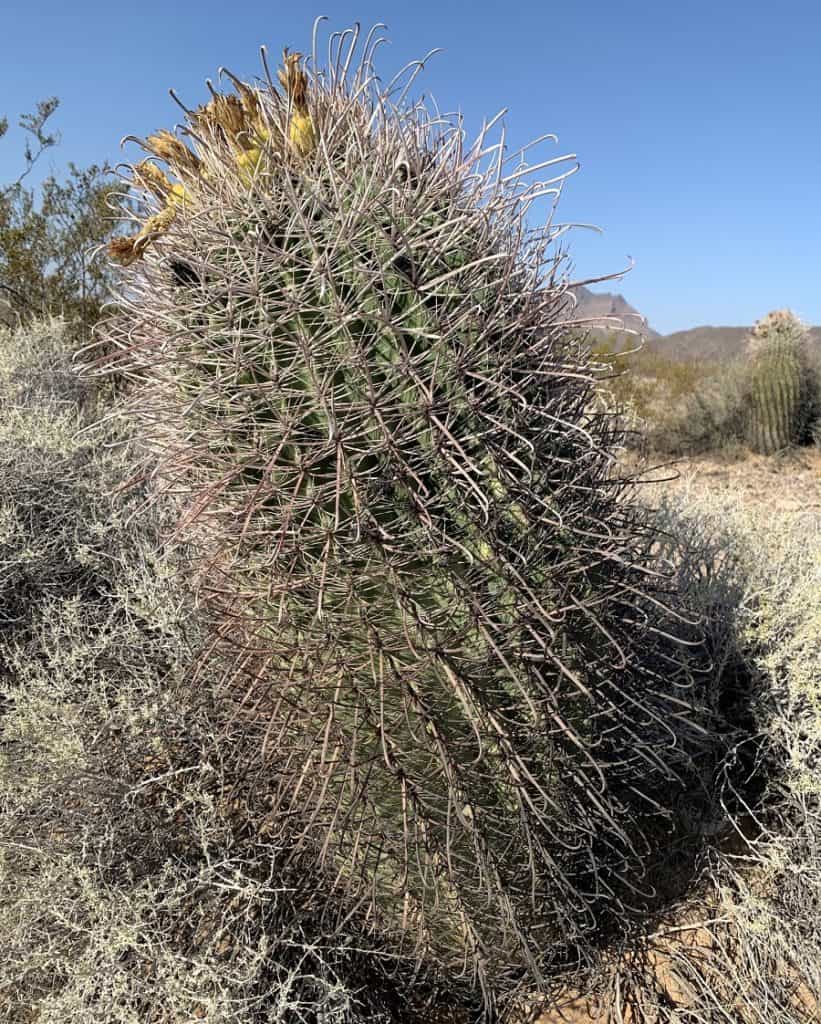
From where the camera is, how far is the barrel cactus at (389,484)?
1.57m

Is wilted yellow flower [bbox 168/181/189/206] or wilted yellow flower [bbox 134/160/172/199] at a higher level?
wilted yellow flower [bbox 134/160/172/199]

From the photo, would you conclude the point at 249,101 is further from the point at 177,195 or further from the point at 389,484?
the point at 389,484

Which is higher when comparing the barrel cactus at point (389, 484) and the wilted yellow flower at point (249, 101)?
the wilted yellow flower at point (249, 101)

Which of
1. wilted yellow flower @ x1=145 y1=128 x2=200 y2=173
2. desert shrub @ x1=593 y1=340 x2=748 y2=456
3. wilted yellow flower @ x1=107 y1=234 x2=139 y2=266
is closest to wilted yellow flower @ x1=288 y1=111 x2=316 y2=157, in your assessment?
wilted yellow flower @ x1=145 y1=128 x2=200 y2=173

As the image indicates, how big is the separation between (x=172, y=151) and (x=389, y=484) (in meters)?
0.91

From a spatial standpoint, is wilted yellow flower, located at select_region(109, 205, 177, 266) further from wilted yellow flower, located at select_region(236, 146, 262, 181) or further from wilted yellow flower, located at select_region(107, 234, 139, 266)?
wilted yellow flower, located at select_region(236, 146, 262, 181)

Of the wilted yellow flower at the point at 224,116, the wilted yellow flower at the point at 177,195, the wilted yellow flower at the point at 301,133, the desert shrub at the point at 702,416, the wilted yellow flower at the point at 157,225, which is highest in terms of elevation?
the wilted yellow flower at the point at 224,116


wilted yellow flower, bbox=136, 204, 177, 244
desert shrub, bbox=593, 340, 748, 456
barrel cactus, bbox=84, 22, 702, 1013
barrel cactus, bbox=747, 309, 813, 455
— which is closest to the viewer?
barrel cactus, bbox=84, 22, 702, 1013

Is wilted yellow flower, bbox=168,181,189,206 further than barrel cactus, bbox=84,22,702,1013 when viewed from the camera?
Yes

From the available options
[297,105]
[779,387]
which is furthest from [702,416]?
[297,105]

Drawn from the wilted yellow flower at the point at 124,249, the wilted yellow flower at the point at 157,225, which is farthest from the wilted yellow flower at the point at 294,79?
the wilted yellow flower at the point at 124,249

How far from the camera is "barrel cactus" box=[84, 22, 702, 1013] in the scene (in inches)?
62.0

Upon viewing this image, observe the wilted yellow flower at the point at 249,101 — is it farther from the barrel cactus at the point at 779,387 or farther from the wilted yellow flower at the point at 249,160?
the barrel cactus at the point at 779,387

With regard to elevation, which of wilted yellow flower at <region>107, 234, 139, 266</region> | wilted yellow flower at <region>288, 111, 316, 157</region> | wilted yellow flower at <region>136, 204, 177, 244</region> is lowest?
wilted yellow flower at <region>107, 234, 139, 266</region>
